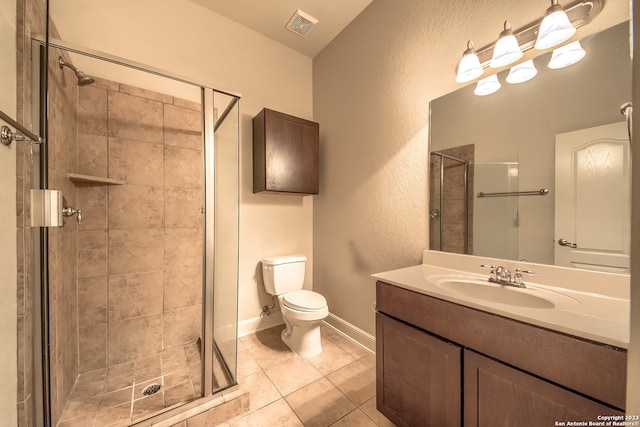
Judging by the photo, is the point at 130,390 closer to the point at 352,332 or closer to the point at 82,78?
the point at 352,332

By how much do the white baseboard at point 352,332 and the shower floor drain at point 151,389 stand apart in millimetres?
1400

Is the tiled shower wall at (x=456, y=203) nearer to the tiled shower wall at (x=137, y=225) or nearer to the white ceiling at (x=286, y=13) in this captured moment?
the white ceiling at (x=286, y=13)

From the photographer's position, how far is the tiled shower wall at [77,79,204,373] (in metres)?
1.62

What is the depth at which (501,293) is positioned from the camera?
114 centimetres

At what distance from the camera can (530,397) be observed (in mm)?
761

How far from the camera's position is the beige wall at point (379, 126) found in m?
1.47

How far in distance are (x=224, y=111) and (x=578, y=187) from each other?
186 cm

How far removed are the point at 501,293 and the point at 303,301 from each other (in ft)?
4.25

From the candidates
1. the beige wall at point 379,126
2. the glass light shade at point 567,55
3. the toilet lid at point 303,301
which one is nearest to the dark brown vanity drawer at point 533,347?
the beige wall at point 379,126

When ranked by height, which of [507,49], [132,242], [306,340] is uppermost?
[507,49]

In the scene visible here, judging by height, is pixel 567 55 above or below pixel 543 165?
above

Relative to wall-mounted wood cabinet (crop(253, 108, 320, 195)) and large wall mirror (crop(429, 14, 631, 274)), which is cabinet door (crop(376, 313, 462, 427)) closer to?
large wall mirror (crop(429, 14, 631, 274))

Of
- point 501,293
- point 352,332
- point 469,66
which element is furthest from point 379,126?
point 352,332
